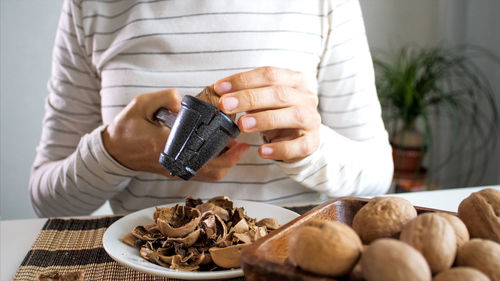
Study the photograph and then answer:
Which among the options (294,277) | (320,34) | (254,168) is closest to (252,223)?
(294,277)

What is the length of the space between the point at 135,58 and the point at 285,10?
35cm

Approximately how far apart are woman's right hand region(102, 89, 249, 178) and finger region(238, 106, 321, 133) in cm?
13

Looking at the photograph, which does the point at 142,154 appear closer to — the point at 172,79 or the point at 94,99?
the point at 172,79

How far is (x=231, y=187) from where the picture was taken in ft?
3.24

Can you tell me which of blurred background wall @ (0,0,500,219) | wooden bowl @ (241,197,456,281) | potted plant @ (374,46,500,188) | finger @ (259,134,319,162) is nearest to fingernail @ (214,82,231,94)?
finger @ (259,134,319,162)

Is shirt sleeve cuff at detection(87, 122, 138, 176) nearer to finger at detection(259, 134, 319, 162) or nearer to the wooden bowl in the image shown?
finger at detection(259, 134, 319, 162)

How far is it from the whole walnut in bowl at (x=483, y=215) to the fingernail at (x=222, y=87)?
1.15 ft

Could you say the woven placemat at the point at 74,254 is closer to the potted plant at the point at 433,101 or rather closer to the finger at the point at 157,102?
the finger at the point at 157,102

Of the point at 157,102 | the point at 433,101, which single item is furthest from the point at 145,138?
the point at 433,101

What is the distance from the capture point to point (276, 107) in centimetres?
68

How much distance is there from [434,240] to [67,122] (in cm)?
92

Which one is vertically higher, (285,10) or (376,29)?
(285,10)

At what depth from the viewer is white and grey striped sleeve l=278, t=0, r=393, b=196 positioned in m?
0.95

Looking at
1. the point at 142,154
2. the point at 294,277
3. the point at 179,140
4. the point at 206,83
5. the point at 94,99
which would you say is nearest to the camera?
the point at 294,277
